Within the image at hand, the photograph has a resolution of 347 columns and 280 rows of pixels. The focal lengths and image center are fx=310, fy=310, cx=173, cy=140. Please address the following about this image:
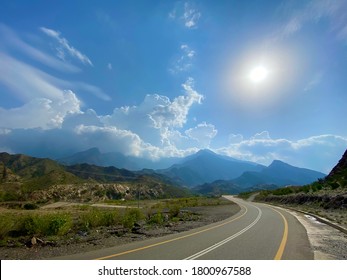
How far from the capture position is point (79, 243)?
51.3 feet

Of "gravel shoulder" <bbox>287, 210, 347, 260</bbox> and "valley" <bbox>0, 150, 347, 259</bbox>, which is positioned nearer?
"gravel shoulder" <bbox>287, 210, 347, 260</bbox>

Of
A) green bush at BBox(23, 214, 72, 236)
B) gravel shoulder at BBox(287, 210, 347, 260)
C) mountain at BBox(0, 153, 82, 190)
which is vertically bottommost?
gravel shoulder at BBox(287, 210, 347, 260)

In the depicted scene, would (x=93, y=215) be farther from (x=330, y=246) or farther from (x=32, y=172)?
(x=32, y=172)

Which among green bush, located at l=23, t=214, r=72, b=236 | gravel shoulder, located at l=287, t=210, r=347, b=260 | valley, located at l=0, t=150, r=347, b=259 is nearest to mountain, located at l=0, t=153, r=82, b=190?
valley, located at l=0, t=150, r=347, b=259

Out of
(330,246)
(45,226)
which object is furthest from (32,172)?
(330,246)

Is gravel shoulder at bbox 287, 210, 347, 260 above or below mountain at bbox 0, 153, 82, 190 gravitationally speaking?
below

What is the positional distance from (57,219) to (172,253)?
440 inches

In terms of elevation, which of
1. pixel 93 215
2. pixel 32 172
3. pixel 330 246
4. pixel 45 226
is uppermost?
pixel 32 172

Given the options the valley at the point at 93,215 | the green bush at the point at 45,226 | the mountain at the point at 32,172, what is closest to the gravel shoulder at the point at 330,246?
the valley at the point at 93,215

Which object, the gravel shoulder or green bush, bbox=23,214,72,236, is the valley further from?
the gravel shoulder

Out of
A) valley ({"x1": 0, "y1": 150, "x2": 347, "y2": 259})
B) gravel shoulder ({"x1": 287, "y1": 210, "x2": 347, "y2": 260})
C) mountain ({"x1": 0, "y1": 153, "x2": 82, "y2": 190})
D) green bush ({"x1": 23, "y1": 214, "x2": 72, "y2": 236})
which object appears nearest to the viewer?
gravel shoulder ({"x1": 287, "y1": 210, "x2": 347, "y2": 260})

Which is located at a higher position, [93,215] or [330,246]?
[93,215]

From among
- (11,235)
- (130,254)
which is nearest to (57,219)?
(11,235)

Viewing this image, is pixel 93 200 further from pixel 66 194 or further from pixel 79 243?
pixel 79 243
